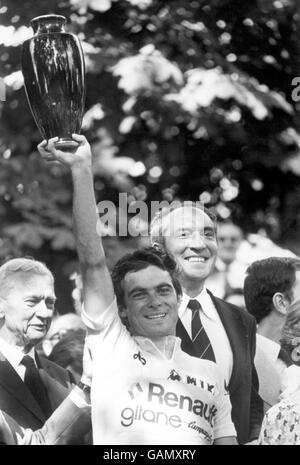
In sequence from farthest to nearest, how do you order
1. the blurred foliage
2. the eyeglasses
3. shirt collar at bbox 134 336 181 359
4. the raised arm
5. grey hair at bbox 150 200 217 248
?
1. the blurred foliage
2. the eyeglasses
3. grey hair at bbox 150 200 217 248
4. shirt collar at bbox 134 336 181 359
5. the raised arm

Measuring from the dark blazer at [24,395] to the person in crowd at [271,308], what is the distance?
0.76m

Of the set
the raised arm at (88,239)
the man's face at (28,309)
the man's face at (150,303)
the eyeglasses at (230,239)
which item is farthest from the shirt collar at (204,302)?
the man's face at (28,309)

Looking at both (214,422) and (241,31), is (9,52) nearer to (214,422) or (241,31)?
(241,31)

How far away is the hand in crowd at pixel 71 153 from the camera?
3.36 meters

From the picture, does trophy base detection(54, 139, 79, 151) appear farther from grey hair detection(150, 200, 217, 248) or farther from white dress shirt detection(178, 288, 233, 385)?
white dress shirt detection(178, 288, 233, 385)

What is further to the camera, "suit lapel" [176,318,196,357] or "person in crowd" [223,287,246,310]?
"person in crowd" [223,287,246,310]

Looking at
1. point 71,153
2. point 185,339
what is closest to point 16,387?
point 185,339

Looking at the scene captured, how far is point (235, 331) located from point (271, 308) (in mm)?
175

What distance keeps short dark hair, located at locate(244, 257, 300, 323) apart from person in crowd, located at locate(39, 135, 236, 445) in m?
0.34

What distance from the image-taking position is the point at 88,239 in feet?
10.6

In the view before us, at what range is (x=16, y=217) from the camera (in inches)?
149

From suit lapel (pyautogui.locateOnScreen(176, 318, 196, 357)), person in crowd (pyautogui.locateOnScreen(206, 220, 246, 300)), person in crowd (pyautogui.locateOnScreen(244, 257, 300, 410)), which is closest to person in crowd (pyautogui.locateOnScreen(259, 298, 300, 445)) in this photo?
person in crowd (pyautogui.locateOnScreen(244, 257, 300, 410))

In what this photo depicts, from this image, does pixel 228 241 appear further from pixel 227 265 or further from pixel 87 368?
pixel 87 368

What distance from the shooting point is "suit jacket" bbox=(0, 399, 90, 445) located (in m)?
3.38
